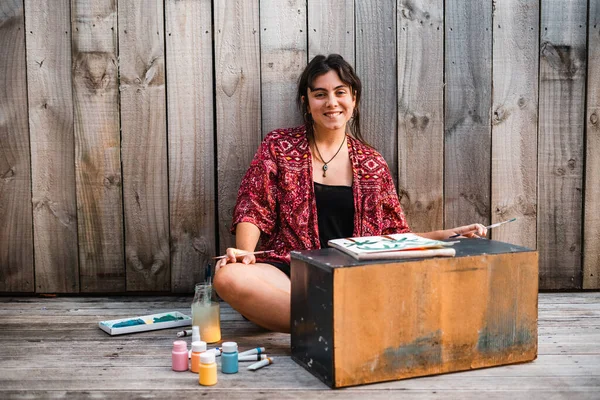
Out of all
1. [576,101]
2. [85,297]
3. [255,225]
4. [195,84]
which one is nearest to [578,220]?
[576,101]

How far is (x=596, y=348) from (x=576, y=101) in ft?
4.02

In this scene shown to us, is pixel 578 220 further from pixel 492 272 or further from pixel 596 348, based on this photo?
pixel 492 272

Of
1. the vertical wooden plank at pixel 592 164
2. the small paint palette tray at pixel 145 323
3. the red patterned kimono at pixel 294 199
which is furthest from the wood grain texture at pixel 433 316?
the vertical wooden plank at pixel 592 164

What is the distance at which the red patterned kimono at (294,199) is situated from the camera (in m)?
2.74

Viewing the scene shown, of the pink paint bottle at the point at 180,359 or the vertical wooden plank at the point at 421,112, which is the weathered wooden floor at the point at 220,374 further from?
the vertical wooden plank at the point at 421,112

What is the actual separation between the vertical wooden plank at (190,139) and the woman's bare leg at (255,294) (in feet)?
2.15

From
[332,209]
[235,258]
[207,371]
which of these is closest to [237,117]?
[332,209]

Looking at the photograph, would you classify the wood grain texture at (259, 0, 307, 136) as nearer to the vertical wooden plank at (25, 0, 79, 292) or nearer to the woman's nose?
the woman's nose

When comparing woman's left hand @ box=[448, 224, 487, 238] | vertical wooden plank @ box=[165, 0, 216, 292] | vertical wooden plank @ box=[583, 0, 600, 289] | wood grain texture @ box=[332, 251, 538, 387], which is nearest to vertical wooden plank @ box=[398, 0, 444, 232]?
woman's left hand @ box=[448, 224, 487, 238]

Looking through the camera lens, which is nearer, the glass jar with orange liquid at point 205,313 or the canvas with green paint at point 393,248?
the canvas with green paint at point 393,248

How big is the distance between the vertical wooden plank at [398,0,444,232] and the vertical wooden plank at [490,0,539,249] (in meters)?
0.25

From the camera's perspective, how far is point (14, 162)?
307 cm

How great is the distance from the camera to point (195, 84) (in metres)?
3.03

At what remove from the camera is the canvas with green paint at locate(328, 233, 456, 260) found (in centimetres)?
200
